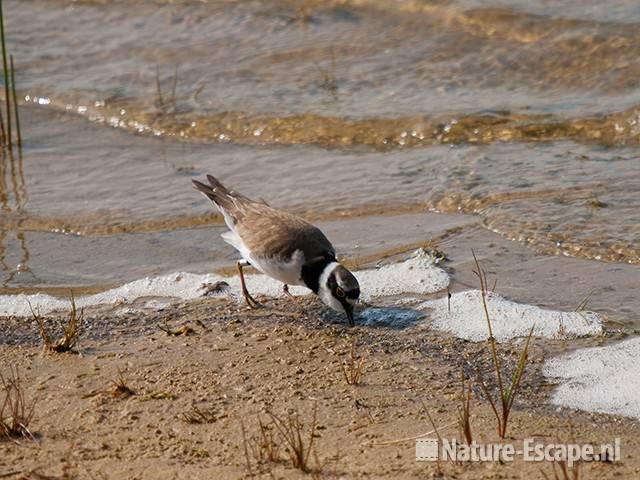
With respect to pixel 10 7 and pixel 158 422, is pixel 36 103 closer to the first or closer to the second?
pixel 10 7

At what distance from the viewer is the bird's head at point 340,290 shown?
583 centimetres

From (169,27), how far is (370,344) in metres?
8.78

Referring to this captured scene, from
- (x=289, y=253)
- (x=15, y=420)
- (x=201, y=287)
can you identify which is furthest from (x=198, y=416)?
(x=201, y=287)

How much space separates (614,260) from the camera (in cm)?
654

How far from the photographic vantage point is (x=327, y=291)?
598 cm

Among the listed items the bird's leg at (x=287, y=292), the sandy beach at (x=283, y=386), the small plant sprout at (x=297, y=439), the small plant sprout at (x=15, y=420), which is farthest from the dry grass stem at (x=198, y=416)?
the bird's leg at (x=287, y=292)

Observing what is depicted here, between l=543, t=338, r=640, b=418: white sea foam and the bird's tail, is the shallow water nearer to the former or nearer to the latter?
the bird's tail

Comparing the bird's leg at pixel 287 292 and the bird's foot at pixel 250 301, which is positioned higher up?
the bird's foot at pixel 250 301

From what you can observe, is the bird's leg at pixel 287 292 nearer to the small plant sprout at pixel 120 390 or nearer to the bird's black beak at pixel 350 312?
the bird's black beak at pixel 350 312

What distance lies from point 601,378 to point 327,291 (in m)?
1.67

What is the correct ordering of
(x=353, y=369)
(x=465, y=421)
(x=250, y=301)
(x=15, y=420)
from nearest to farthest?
(x=465, y=421)
(x=15, y=420)
(x=353, y=369)
(x=250, y=301)

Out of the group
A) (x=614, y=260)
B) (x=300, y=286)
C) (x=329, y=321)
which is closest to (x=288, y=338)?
(x=329, y=321)

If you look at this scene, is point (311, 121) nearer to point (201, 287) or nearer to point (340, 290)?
point (201, 287)

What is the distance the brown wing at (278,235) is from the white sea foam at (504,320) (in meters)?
0.79
